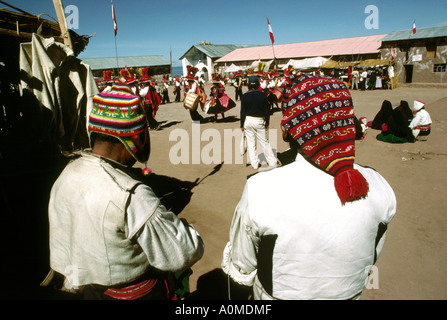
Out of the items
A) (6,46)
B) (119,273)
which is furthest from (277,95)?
(119,273)

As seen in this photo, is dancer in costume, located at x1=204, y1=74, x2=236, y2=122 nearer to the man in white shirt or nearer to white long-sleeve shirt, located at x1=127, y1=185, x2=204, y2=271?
the man in white shirt

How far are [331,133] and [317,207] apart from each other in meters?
0.36

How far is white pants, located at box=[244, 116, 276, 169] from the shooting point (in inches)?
236

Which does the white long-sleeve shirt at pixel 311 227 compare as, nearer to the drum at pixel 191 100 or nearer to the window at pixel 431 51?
the drum at pixel 191 100

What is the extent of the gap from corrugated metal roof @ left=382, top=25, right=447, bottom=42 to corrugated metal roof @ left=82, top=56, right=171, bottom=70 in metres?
37.7

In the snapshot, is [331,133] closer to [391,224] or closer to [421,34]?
[391,224]

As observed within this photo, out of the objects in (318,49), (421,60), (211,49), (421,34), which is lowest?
(421,60)

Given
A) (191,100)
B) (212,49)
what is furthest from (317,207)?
(212,49)

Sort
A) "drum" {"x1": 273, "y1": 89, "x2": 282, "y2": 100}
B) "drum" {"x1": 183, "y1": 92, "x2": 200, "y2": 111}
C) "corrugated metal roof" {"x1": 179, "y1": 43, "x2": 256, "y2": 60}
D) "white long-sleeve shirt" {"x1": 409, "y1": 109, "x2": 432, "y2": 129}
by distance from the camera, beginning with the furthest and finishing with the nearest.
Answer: "corrugated metal roof" {"x1": 179, "y1": 43, "x2": 256, "y2": 60}, "drum" {"x1": 273, "y1": 89, "x2": 282, "y2": 100}, "drum" {"x1": 183, "y1": 92, "x2": 200, "y2": 111}, "white long-sleeve shirt" {"x1": 409, "y1": 109, "x2": 432, "y2": 129}

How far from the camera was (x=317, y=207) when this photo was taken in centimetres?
130

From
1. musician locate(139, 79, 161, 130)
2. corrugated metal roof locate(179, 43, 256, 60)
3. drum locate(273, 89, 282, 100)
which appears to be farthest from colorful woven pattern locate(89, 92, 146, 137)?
corrugated metal roof locate(179, 43, 256, 60)

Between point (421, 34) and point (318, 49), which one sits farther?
point (318, 49)

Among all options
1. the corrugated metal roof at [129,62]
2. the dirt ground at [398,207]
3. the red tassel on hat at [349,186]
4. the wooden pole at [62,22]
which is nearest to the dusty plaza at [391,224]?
the dirt ground at [398,207]

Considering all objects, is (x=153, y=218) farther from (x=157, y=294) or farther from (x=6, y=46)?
(x=6, y=46)
